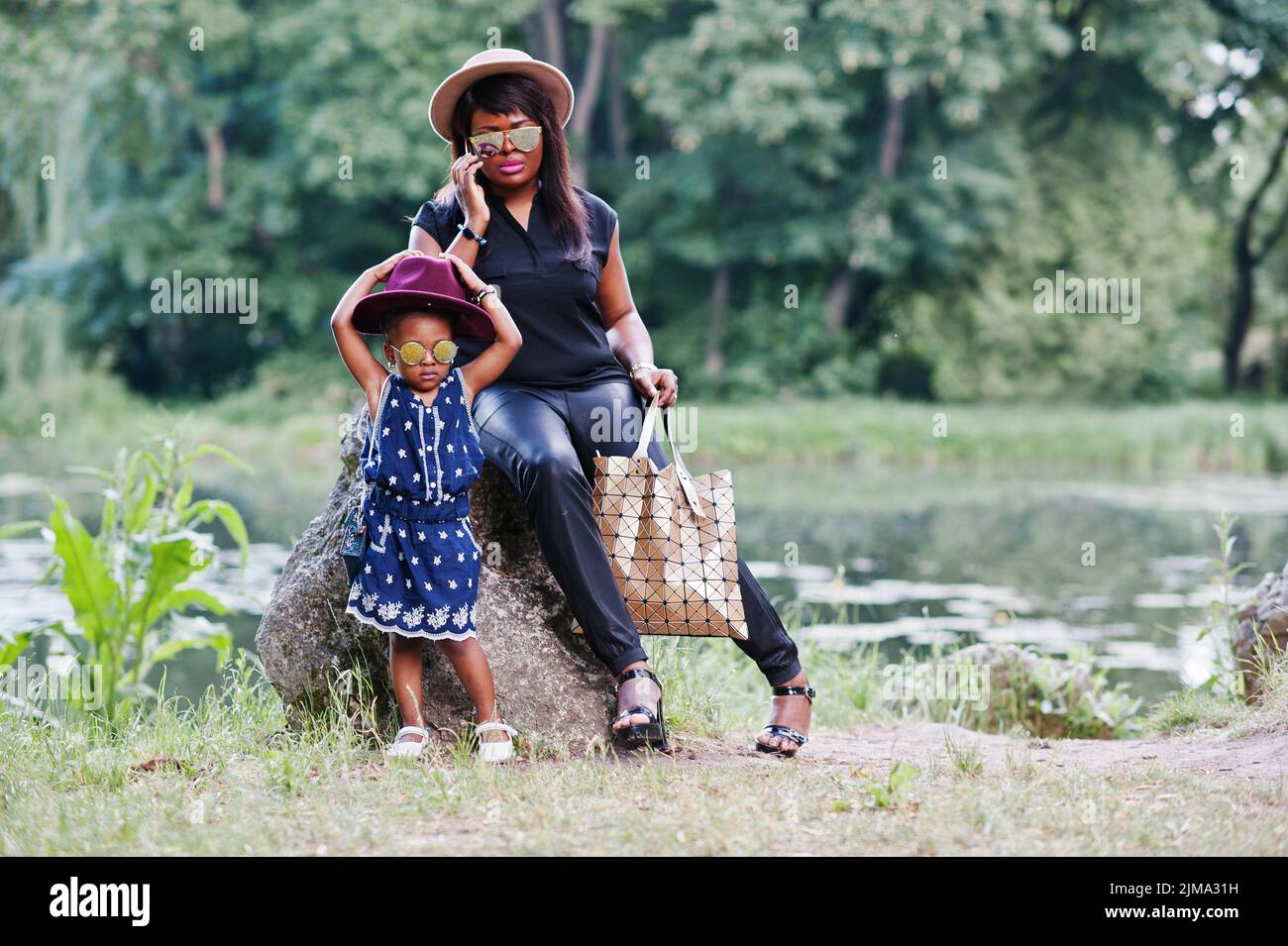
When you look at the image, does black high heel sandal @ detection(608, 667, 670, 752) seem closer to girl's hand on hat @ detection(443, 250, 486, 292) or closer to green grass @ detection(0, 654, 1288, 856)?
green grass @ detection(0, 654, 1288, 856)

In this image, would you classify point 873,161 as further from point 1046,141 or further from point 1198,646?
point 1198,646

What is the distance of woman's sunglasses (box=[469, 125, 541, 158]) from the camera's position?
4.27 metres

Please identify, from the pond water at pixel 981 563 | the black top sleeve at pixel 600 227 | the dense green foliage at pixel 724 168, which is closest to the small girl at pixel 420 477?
the black top sleeve at pixel 600 227

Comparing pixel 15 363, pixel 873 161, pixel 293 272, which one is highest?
pixel 873 161

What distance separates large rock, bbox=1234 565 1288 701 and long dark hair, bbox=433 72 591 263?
2.96m

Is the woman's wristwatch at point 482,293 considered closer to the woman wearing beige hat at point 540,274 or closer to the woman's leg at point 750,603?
the woman wearing beige hat at point 540,274

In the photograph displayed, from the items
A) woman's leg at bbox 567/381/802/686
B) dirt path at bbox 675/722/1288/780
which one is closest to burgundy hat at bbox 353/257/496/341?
woman's leg at bbox 567/381/802/686

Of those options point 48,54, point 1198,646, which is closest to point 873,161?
point 48,54

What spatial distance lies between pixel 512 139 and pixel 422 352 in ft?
2.67

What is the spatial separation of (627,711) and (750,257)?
2278cm

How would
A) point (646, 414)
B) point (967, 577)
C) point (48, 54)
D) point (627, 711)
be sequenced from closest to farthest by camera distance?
point (627, 711) → point (646, 414) → point (967, 577) → point (48, 54)
